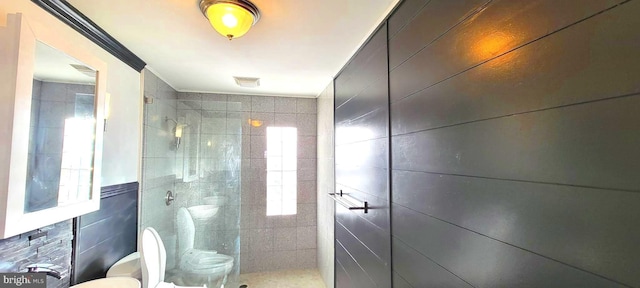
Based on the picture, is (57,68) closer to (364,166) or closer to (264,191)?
(364,166)

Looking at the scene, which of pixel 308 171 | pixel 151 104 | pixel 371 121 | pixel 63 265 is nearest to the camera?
pixel 63 265

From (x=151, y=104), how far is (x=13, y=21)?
1529 mm

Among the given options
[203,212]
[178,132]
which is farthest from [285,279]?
[178,132]

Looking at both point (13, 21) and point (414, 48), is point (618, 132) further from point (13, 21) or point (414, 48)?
point (13, 21)

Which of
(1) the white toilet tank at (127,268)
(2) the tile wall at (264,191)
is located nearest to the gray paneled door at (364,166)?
→ (2) the tile wall at (264,191)

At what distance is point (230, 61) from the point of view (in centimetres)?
228

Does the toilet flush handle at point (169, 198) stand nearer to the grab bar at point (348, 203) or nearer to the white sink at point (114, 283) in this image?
the white sink at point (114, 283)

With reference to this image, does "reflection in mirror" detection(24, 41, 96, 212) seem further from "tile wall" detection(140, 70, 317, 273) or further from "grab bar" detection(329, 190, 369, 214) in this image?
"grab bar" detection(329, 190, 369, 214)

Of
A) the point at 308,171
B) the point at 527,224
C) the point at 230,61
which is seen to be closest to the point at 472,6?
the point at 527,224

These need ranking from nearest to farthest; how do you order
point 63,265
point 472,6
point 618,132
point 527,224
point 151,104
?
point 618,132 → point 527,224 → point 472,6 → point 63,265 → point 151,104

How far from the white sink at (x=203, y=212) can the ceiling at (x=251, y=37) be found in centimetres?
139

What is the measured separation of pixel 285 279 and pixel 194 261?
3.56 feet

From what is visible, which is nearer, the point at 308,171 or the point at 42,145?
the point at 42,145

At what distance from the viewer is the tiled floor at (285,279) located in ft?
10.2
